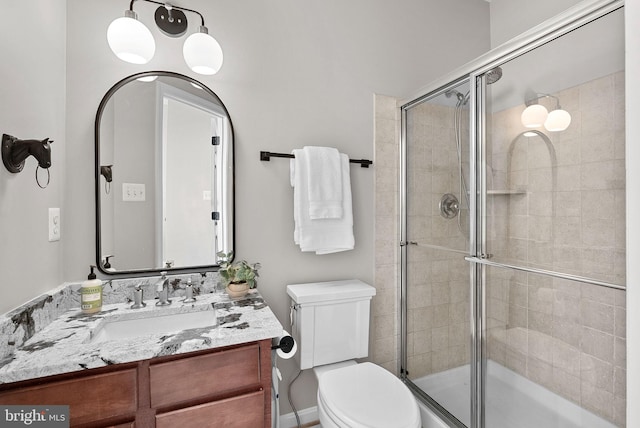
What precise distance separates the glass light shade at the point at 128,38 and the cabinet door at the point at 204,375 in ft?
3.96

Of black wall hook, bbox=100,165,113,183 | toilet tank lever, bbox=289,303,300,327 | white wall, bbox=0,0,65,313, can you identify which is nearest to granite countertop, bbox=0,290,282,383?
white wall, bbox=0,0,65,313

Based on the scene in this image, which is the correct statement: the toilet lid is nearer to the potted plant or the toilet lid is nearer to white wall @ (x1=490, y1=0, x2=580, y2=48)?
the potted plant

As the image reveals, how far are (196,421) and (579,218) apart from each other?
5.08ft

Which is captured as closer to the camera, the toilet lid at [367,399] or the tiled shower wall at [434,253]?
the toilet lid at [367,399]

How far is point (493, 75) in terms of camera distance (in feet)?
4.63

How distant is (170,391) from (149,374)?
0.28ft

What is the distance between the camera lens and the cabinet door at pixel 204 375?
3.14 ft

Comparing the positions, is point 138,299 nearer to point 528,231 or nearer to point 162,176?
point 162,176

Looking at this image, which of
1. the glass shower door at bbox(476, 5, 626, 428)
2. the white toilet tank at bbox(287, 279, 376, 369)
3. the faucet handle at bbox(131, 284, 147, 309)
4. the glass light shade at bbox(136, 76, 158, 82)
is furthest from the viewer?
the white toilet tank at bbox(287, 279, 376, 369)

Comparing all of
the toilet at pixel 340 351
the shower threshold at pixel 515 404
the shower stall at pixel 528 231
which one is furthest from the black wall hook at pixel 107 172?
the shower threshold at pixel 515 404

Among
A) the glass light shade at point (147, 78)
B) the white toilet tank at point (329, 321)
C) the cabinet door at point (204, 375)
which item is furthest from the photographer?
the white toilet tank at point (329, 321)

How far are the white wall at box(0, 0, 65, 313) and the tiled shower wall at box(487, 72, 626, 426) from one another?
1.84m

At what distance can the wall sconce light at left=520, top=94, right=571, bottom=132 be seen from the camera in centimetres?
123

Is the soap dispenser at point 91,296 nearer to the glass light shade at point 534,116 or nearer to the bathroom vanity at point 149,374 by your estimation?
the bathroom vanity at point 149,374
